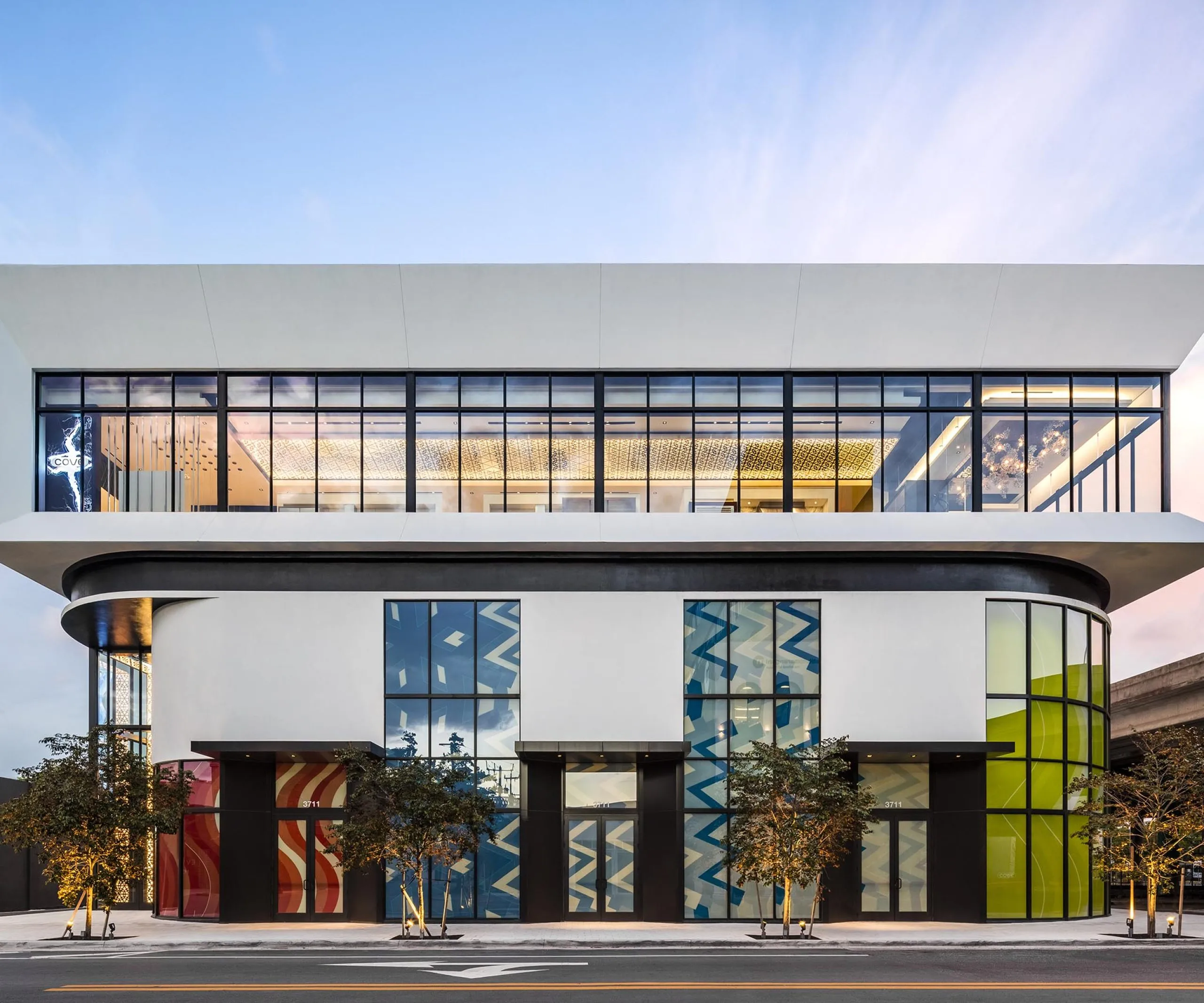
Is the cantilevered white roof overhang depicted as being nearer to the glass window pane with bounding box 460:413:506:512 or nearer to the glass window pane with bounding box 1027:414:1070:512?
the glass window pane with bounding box 1027:414:1070:512

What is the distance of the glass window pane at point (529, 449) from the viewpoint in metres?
27.9

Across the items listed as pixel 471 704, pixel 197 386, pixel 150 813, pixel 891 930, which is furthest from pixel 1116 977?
pixel 197 386

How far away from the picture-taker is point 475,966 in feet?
58.4

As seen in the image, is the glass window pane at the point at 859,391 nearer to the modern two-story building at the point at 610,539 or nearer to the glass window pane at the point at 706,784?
the modern two-story building at the point at 610,539

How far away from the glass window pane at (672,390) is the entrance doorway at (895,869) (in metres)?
12.0

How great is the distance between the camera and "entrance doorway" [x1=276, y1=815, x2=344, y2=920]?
25.5 meters

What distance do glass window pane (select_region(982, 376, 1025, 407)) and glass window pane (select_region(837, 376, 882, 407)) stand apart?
9.44 ft

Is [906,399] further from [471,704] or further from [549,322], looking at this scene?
[471,704]

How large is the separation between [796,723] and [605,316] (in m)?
11.7

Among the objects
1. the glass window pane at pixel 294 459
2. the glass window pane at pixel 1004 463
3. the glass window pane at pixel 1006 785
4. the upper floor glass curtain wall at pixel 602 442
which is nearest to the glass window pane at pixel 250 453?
the upper floor glass curtain wall at pixel 602 442

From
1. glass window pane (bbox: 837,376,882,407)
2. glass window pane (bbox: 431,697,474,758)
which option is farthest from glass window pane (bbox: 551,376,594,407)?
glass window pane (bbox: 431,697,474,758)

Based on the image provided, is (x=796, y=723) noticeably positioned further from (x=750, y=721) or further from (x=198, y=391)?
(x=198, y=391)

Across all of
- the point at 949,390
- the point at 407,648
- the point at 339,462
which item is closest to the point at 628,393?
the point at 339,462

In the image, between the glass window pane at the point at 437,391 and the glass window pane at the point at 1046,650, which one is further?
the glass window pane at the point at 437,391
